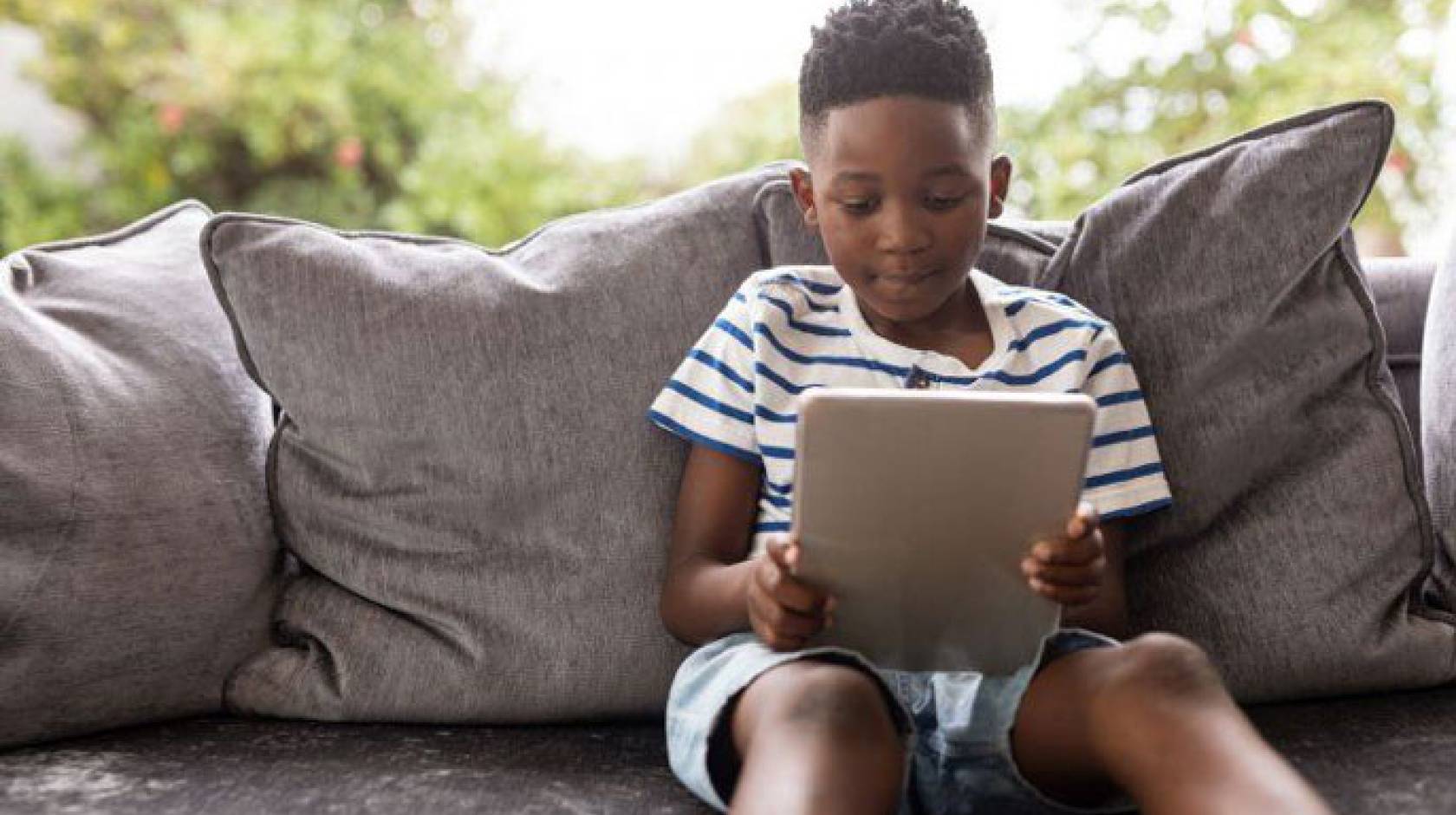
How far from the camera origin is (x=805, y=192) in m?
1.50

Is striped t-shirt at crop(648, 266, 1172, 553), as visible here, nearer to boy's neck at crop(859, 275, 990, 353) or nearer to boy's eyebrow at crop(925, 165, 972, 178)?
boy's neck at crop(859, 275, 990, 353)

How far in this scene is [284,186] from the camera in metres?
3.29

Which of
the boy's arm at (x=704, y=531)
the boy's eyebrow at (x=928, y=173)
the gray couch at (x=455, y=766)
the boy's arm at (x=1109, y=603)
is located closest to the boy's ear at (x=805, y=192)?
the boy's eyebrow at (x=928, y=173)

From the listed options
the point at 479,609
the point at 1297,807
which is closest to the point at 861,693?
the point at 1297,807

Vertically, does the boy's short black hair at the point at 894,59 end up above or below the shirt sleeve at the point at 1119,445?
above

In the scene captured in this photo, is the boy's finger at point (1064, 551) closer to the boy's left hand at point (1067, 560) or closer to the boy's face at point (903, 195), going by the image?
the boy's left hand at point (1067, 560)

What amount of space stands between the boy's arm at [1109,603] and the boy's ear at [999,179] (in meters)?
0.32

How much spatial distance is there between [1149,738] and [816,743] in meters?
0.24

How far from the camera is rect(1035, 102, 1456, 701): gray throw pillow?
1.51 metres

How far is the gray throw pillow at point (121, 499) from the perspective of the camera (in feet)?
4.42

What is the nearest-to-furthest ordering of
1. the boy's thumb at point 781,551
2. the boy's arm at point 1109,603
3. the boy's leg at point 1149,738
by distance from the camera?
the boy's leg at point 1149,738, the boy's thumb at point 781,551, the boy's arm at point 1109,603

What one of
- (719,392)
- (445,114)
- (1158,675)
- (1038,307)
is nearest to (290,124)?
(445,114)

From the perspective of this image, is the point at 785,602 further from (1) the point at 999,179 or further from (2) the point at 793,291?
(1) the point at 999,179

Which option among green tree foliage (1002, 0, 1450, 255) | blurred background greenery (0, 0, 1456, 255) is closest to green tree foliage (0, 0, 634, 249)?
blurred background greenery (0, 0, 1456, 255)
